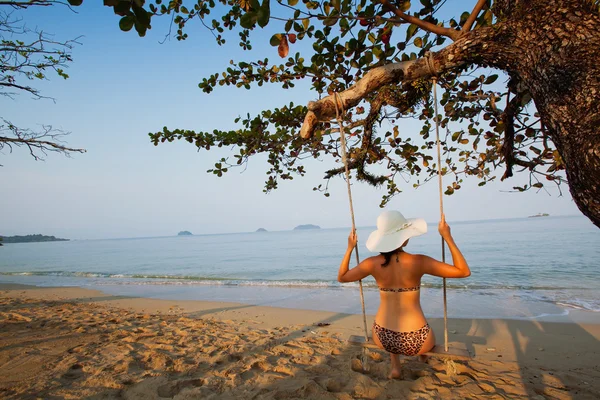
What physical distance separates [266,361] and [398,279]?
208 cm

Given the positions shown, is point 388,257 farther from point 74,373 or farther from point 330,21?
point 74,373

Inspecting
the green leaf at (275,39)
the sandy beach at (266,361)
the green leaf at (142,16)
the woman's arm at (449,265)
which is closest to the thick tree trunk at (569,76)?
the woman's arm at (449,265)

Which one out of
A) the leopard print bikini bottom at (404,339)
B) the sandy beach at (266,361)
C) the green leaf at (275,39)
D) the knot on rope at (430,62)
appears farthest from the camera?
the sandy beach at (266,361)

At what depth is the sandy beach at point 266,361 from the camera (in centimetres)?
296

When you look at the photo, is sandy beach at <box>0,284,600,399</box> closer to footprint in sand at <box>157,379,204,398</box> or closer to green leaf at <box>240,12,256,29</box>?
footprint in sand at <box>157,379,204,398</box>

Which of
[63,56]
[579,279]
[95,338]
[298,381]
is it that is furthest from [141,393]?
[579,279]

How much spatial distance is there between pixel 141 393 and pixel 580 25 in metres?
4.14

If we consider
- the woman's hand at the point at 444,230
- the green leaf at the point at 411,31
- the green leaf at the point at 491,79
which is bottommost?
the woman's hand at the point at 444,230

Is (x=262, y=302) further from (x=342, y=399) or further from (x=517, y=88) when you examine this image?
(x=517, y=88)

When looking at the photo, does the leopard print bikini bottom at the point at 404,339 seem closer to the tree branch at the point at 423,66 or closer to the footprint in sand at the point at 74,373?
the tree branch at the point at 423,66

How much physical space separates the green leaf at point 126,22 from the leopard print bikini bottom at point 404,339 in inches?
110

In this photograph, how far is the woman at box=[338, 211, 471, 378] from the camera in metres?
2.65

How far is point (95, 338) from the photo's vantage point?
474 cm

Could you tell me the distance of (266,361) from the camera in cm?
381
